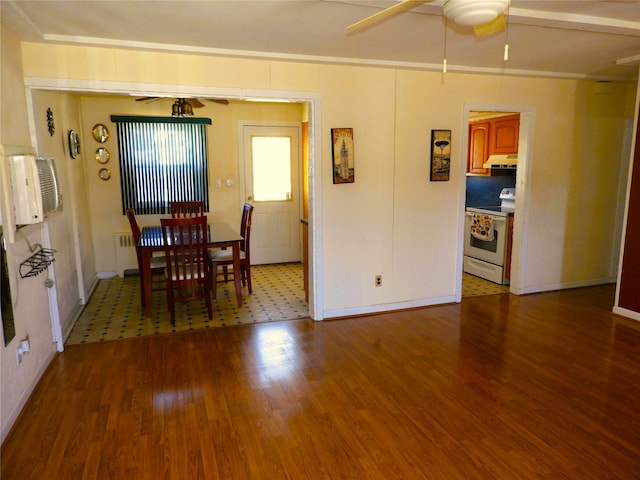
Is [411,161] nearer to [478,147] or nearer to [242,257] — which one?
[242,257]

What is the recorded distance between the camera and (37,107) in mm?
3244

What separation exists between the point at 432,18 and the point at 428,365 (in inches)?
92.8

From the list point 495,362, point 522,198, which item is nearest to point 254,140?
point 522,198

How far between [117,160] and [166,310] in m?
2.33

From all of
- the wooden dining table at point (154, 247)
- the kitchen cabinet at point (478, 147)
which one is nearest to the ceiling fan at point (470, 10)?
the wooden dining table at point (154, 247)

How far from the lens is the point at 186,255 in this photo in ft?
13.4

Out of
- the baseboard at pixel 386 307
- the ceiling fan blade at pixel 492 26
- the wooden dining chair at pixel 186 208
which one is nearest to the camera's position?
the ceiling fan blade at pixel 492 26

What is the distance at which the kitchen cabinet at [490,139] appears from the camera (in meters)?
5.29

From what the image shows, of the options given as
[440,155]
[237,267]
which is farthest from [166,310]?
[440,155]

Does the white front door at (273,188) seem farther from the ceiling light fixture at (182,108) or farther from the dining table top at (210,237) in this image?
the ceiling light fixture at (182,108)

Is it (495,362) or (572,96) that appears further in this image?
(572,96)

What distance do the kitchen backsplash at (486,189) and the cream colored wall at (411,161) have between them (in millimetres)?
1061

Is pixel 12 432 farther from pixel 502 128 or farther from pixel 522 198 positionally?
pixel 502 128

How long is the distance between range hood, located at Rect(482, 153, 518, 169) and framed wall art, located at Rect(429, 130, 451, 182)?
1.30 metres
